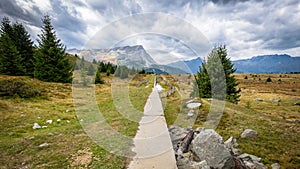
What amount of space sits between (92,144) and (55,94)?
1615cm

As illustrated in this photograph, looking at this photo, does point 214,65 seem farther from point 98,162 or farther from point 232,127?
point 98,162

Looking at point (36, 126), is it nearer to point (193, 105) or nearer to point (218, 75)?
point (193, 105)

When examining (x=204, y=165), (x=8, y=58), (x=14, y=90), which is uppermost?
(x=8, y=58)

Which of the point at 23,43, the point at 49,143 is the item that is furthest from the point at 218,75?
the point at 23,43

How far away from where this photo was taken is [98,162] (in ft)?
22.0

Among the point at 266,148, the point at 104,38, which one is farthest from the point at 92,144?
the point at 266,148

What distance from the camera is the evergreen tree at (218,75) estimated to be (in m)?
19.8

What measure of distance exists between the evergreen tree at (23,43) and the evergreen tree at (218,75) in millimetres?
36959

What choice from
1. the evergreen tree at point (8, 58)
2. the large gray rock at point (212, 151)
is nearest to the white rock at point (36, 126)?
the large gray rock at point (212, 151)

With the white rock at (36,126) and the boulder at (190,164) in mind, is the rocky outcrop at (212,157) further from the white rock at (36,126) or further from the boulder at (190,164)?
the white rock at (36,126)

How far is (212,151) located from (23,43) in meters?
45.3

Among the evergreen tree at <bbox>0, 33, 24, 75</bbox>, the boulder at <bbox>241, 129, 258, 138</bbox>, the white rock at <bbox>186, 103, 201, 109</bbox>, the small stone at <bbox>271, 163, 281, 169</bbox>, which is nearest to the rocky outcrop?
the small stone at <bbox>271, 163, 281, 169</bbox>

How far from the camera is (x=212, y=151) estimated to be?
6469mm

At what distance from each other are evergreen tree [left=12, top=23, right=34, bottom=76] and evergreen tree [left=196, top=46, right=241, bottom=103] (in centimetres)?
3696
